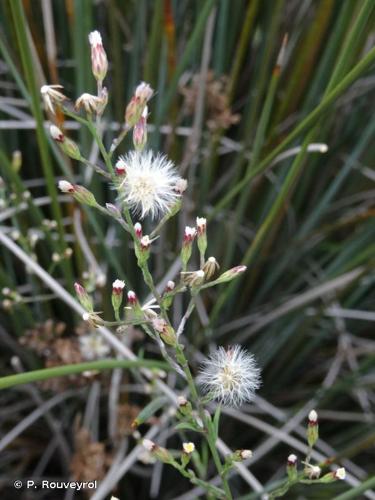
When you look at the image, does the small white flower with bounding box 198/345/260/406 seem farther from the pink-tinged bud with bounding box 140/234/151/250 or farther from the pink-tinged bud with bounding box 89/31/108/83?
the pink-tinged bud with bounding box 89/31/108/83

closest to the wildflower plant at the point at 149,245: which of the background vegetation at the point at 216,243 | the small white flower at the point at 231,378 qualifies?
the small white flower at the point at 231,378

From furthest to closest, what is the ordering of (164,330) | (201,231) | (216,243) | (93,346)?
(216,243), (93,346), (201,231), (164,330)

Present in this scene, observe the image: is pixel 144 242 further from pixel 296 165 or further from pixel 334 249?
pixel 334 249

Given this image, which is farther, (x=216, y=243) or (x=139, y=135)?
(x=216, y=243)

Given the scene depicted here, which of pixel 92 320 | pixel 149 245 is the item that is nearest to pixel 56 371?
pixel 92 320

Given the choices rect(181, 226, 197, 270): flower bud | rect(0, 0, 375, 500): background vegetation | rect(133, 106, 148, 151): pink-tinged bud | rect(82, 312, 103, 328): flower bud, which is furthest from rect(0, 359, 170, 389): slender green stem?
rect(0, 0, 375, 500): background vegetation

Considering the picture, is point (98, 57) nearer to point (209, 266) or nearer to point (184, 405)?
point (209, 266)

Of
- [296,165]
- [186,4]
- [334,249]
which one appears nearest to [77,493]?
[334,249]
